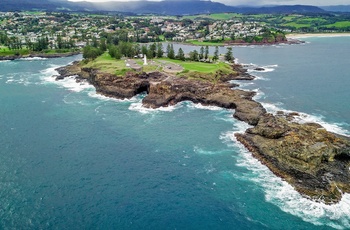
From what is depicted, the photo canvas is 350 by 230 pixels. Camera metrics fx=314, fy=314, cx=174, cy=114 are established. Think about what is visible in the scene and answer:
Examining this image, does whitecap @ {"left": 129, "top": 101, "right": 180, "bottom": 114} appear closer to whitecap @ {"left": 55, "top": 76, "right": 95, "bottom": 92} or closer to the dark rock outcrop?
whitecap @ {"left": 55, "top": 76, "right": 95, "bottom": 92}

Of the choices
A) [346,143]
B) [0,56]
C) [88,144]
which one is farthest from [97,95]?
[0,56]

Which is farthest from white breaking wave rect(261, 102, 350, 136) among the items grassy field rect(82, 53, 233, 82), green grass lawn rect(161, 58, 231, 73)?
green grass lawn rect(161, 58, 231, 73)

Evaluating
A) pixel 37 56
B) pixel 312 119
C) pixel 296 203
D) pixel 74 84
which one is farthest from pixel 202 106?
pixel 37 56

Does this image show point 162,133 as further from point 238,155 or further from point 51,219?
point 51,219

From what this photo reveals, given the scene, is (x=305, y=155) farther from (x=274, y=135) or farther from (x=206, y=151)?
(x=206, y=151)

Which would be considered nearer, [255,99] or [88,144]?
[88,144]

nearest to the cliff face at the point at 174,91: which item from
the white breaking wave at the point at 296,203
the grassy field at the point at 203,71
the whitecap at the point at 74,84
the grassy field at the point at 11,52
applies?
the grassy field at the point at 203,71

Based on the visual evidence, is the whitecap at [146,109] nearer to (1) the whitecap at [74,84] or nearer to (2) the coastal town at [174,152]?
(2) the coastal town at [174,152]
